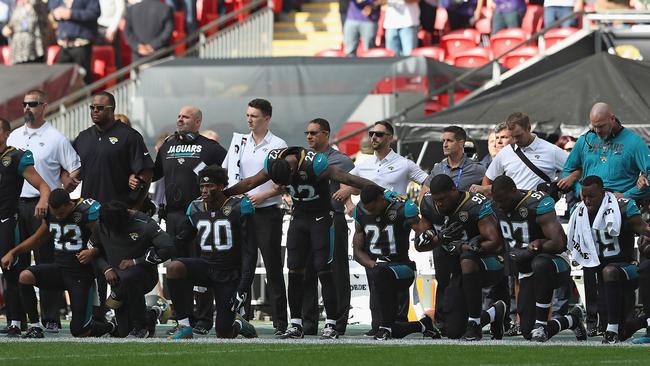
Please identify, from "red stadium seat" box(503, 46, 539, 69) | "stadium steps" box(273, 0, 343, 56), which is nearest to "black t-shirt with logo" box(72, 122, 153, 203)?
"red stadium seat" box(503, 46, 539, 69)

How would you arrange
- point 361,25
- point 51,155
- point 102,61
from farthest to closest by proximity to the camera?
point 102,61 < point 361,25 < point 51,155

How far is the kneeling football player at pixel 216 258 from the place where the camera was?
13.9 metres

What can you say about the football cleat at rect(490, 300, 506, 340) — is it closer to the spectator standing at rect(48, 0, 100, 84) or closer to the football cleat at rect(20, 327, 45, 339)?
the football cleat at rect(20, 327, 45, 339)

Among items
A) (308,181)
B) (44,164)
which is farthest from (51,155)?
(308,181)

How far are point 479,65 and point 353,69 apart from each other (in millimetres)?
2775

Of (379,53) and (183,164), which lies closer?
(183,164)

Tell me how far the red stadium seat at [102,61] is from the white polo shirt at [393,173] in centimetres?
1115

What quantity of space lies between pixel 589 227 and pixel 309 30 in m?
13.5

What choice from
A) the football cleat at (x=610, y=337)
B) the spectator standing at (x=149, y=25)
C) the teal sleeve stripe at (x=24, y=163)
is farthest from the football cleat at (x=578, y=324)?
the spectator standing at (x=149, y=25)

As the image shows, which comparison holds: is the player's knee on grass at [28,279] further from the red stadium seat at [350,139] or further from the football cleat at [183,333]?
the red stadium seat at [350,139]

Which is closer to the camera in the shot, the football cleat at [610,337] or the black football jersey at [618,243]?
the football cleat at [610,337]

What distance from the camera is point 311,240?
46.1 ft

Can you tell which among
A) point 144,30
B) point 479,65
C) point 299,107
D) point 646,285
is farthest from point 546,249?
point 144,30

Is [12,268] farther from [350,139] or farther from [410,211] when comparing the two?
[350,139]
